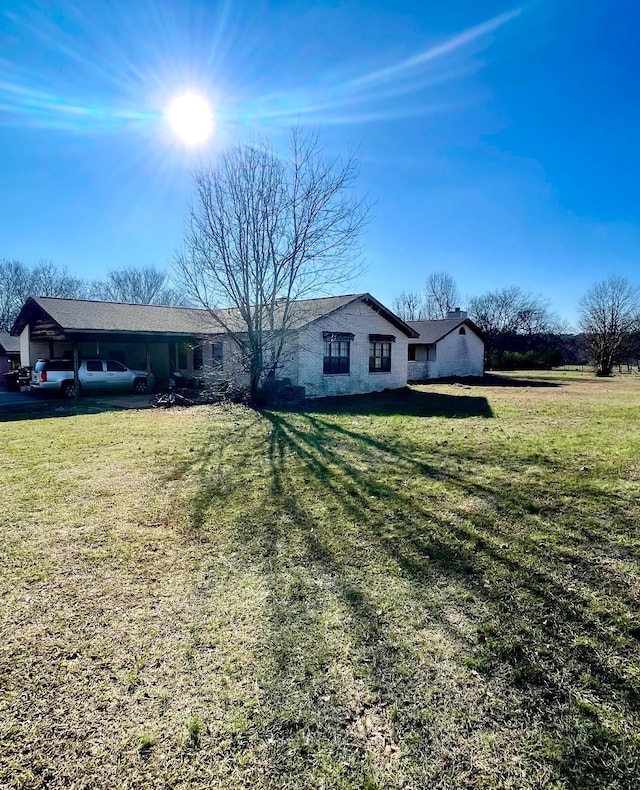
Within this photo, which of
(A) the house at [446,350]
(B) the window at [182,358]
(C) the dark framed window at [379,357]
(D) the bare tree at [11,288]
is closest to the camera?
(C) the dark framed window at [379,357]

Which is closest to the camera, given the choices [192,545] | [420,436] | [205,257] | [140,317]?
[192,545]

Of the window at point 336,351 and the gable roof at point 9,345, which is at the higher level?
the gable roof at point 9,345

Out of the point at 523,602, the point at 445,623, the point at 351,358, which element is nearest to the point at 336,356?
the point at 351,358

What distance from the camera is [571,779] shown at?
72.7 inches

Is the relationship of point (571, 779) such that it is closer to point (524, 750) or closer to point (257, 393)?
point (524, 750)

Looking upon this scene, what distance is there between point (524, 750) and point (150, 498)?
15.0 feet

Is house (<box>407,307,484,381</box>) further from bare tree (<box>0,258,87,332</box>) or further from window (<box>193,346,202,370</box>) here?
bare tree (<box>0,258,87,332</box>)

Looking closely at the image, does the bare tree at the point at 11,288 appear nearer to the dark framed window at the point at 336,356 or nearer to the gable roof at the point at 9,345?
the gable roof at the point at 9,345

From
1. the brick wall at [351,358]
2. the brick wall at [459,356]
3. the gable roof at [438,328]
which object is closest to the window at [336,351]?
the brick wall at [351,358]

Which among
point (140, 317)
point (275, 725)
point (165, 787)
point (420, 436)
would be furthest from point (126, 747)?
point (140, 317)

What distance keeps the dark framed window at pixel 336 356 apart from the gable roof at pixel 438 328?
11.1 metres

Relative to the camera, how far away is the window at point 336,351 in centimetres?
1739

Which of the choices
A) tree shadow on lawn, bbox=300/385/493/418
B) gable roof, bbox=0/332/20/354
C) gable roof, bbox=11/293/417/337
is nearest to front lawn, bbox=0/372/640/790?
tree shadow on lawn, bbox=300/385/493/418

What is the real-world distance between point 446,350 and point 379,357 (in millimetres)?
10584
